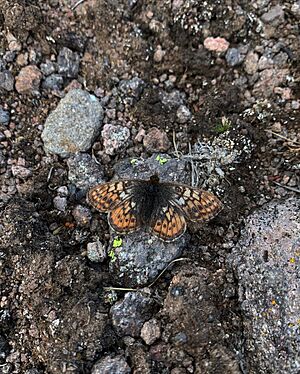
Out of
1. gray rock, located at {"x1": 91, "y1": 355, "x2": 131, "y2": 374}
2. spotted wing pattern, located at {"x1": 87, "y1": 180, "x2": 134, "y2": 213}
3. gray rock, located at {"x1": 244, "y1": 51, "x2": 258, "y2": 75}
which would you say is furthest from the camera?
gray rock, located at {"x1": 244, "y1": 51, "x2": 258, "y2": 75}

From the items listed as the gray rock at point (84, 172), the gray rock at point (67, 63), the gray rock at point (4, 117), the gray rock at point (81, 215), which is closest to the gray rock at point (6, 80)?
the gray rock at point (4, 117)

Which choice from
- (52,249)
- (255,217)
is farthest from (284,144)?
(52,249)

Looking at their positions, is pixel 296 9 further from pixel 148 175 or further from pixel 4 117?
pixel 4 117

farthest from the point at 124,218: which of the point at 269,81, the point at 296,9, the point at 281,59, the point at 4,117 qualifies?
the point at 296,9

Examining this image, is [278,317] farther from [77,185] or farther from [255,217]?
[77,185]

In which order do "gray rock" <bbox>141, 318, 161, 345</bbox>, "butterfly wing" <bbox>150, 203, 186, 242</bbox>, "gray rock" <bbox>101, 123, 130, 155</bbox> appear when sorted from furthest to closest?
"gray rock" <bbox>101, 123, 130, 155</bbox>
"butterfly wing" <bbox>150, 203, 186, 242</bbox>
"gray rock" <bbox>141, 318, 161, 345</bbox>

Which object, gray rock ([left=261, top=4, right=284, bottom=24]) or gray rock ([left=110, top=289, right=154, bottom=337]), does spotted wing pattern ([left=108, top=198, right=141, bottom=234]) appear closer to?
gray rock ([left=110, top=289, right=154, bottom=337])

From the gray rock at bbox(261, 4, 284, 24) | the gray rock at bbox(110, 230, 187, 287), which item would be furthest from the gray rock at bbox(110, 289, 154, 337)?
the gray rock at bbox(261, 4, 284, 24)
